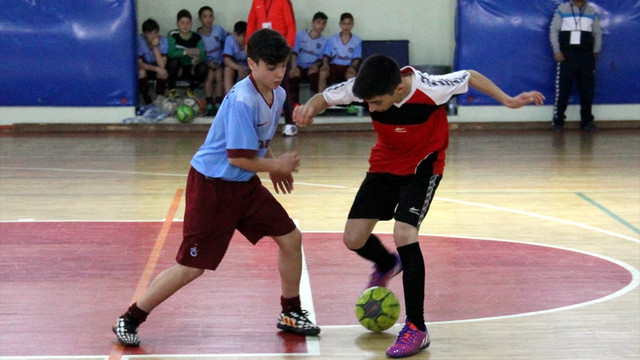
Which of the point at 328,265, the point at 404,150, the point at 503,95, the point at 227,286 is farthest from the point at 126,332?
the point at 503,95

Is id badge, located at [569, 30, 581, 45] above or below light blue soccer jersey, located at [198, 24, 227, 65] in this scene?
above

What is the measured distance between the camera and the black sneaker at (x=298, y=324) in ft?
17.2

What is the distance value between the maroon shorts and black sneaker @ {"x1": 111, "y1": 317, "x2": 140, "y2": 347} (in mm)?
418

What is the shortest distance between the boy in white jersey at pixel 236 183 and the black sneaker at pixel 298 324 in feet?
0.99

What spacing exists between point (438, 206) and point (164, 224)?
2.53m

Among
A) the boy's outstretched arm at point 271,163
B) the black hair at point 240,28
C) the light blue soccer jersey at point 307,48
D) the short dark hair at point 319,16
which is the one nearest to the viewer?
the boy's outstretched arm at point 271,163

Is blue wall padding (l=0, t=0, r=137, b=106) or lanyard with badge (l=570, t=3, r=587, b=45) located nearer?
lanyard with badge (l=570, t=3, r=587, b=45)

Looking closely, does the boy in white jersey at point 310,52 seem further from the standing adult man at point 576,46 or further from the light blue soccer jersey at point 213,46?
Answer: the standing adult man at point 576,46

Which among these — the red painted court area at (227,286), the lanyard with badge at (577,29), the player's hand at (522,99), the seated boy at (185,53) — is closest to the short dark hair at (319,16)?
the seated boy at (185,53)

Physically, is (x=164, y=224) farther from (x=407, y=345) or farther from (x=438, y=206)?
(x=407, y=345)

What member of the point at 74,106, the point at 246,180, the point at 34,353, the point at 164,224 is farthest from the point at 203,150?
the point at 74,106

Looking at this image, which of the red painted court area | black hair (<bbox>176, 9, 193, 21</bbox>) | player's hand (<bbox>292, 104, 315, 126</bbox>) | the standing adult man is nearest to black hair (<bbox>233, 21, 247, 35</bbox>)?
black hair (<bbox>176, 9, 193, 21</bbox>)

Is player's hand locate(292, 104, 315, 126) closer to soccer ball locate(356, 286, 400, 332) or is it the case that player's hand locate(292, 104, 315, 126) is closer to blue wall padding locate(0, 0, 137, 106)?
soccer ball locate(356, 286, 400, 332)

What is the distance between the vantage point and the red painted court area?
523cm
